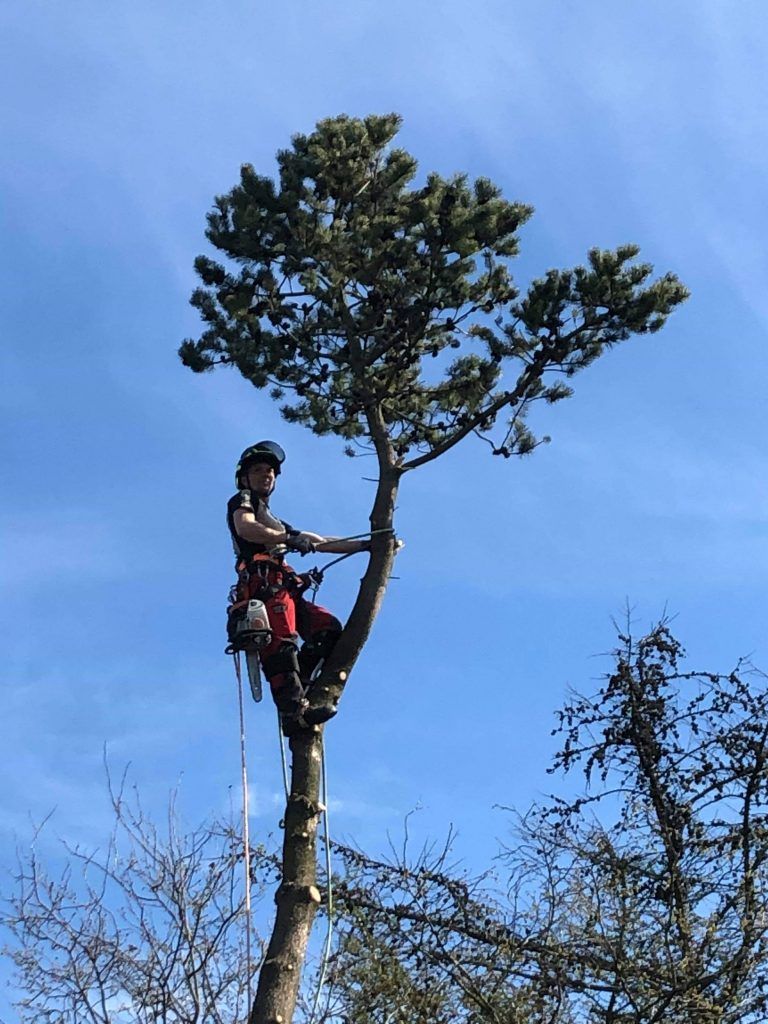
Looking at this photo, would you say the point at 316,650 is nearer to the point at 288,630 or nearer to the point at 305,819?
the point at 288,630

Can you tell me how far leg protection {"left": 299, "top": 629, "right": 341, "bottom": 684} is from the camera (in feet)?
23.8

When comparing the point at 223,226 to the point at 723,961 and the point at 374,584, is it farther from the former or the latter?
the point at 723,961

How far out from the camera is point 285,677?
274 inches

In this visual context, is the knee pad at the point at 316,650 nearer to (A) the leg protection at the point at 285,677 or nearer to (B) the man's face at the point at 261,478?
(A) the leg protection at the point at 285,677

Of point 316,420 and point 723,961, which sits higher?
point 316,420

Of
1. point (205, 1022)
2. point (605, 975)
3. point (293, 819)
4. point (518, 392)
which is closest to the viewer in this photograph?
point (293, 819)

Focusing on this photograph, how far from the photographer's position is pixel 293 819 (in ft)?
21.5

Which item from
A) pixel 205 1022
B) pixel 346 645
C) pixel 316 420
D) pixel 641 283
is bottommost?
pixel 205 1022

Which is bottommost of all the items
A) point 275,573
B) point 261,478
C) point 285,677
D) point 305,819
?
point 305,819

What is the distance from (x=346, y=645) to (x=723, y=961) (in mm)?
2496

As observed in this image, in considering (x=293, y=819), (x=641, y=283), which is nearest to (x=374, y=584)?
(x=293, y=819)

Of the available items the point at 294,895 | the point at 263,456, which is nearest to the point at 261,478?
the point at 263,456

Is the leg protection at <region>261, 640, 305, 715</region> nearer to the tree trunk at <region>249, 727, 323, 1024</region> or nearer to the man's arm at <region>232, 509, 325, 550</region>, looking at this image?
the tree trunk at <region>249, 727, 323, 1024</region>

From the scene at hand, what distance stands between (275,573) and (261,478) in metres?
0.54
